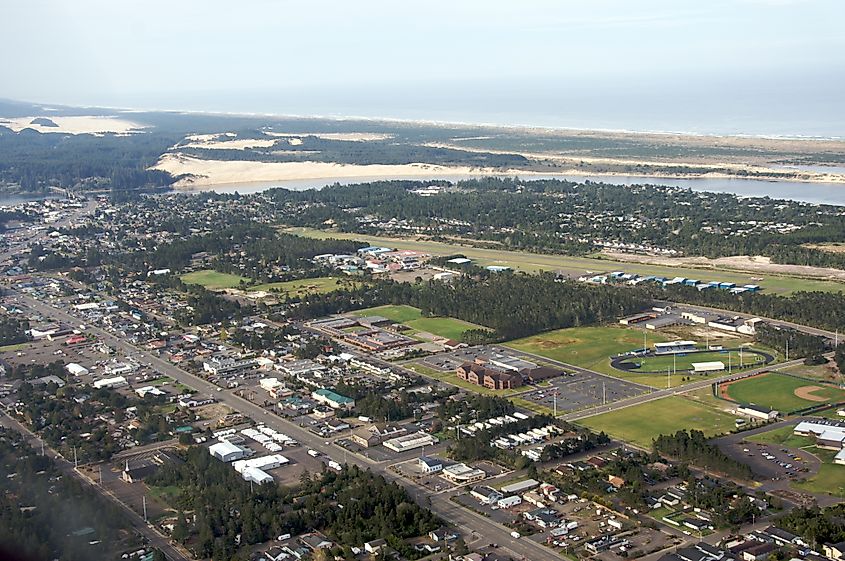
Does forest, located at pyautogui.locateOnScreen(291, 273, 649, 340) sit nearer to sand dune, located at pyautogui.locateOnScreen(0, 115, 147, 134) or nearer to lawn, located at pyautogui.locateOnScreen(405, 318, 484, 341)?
lawn, located at pyautogui.locateOnScreen(405, 318, 484, 341)

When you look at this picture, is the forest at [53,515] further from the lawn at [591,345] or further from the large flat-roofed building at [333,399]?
the lawn at [591,345]

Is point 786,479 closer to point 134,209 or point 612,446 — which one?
point 612,446

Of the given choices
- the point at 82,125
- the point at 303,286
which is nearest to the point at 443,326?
the point at 303,286

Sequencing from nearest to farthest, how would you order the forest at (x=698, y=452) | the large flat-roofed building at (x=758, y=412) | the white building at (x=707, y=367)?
the forest at (x=698, y=452)
the large flat-roofed building at (x=758, y=412)
the white building at (x=707, y=367)

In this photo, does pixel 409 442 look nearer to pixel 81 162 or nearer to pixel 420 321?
pixel 420 321

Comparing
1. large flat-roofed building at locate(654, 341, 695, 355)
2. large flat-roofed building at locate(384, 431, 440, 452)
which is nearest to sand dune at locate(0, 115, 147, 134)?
large flat-roofed building at locate(654, 341, 695, 355)

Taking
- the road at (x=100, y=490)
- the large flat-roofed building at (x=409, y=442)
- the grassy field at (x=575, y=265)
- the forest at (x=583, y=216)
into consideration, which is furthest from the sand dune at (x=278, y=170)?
the large flat-roofed building at (x=409, y=442)

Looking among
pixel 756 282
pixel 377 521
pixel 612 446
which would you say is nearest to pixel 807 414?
pixel 612 446
